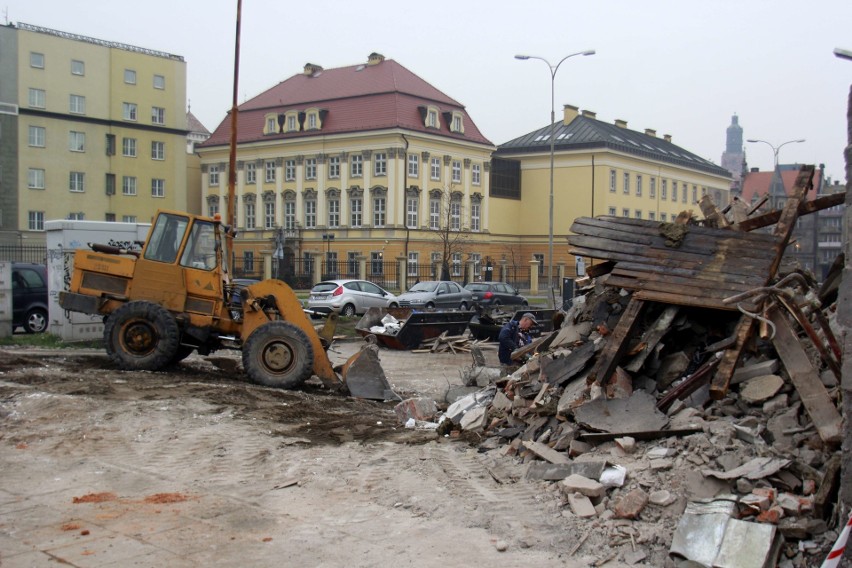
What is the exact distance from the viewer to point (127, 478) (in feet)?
28.1

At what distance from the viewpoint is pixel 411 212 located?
61.2 metres

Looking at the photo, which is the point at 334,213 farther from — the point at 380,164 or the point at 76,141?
the point at 76,141

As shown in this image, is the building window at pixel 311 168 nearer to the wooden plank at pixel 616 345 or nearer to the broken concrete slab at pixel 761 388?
the wooden plank at pixel 616 345

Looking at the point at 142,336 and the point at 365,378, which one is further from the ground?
the point at 142,336

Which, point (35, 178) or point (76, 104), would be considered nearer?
point (35, 178)

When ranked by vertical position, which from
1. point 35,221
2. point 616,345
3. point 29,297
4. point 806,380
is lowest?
point 29,297

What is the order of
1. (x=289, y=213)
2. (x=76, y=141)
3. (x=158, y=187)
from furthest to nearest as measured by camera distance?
1. (x=158, y=187)
2. (x=289, y=213)
3. (x=76, y=141)

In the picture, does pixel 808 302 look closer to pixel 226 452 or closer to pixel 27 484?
pixel 226 452

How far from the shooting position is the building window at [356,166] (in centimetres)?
6142

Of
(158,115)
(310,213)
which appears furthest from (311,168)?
(158,115)

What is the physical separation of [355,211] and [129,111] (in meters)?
18.3

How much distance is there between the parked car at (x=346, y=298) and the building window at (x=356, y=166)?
30.3m

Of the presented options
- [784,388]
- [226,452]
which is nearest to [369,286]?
[226,452]

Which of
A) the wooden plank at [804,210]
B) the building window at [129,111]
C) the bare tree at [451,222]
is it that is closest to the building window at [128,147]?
the building window at [129,111]
